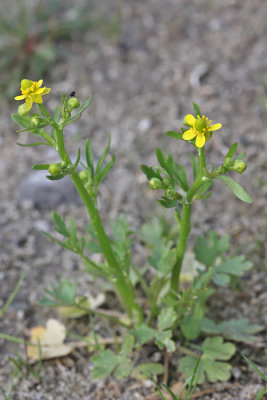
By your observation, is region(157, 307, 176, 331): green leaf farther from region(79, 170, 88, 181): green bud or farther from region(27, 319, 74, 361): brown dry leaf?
region(79, 170, 88, 181): green bud

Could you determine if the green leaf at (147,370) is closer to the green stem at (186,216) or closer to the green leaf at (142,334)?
the green leaf at (142,334)

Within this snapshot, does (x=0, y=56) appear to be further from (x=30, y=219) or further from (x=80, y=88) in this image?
(x=30, y=219)

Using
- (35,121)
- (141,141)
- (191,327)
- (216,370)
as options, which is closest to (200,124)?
(35,121)

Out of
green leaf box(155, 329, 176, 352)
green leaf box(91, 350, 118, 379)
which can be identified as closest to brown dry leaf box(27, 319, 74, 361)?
green leaf box(91, 350, 118, 379)

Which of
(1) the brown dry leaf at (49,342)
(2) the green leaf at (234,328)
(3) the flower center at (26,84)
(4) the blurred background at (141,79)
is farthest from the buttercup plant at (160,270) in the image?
(4) the blurred background at (141,79)

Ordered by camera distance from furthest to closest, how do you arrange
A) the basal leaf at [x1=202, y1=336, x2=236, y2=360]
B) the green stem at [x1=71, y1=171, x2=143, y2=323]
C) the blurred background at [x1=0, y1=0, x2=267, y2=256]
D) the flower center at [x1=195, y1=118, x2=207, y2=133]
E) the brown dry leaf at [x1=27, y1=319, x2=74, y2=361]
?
the blurred background at [x1=0, y1=0, x2=267, y2=256]
the brown dry leaf at [x1=27, y1=319, x2=74, y2=361]
the basal leaf at [x1=202, y1=336, x2=236, y2=360]
the green stem at [x1=71, y1=171, x2=143, y2=323]
the flower center at [x1=195, y1=118, x2=207, y2=133]

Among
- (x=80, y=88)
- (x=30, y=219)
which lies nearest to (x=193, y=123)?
(x=30, y=219)
